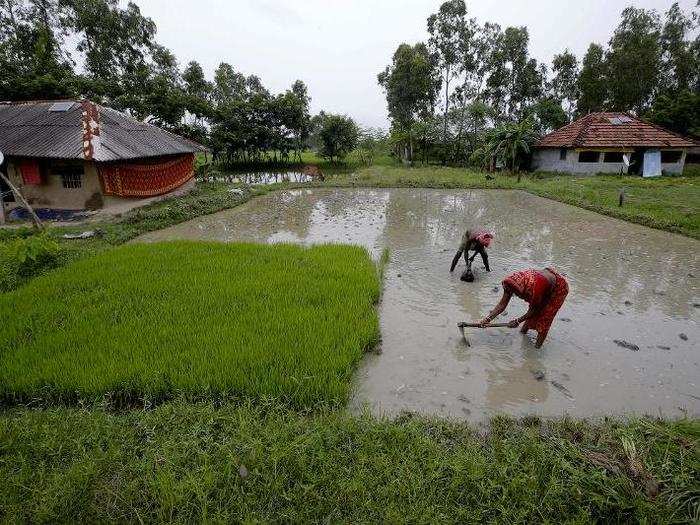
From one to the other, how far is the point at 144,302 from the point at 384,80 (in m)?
26.4

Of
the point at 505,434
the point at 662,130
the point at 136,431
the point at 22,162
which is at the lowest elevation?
the point at 505,434

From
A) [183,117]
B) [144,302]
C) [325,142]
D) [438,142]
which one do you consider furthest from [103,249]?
[438,142]

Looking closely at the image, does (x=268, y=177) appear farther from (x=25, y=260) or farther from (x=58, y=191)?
(x=25, y=260)

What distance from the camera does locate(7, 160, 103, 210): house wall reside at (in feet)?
35.6

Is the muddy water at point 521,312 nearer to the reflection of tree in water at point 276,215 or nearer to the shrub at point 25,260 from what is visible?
the reflection of tree in water at point 276,215

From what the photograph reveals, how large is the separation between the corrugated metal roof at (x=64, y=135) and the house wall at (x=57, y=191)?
2.28ft

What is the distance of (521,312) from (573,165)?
57.3 feet

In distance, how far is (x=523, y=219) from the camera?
10.7 metres

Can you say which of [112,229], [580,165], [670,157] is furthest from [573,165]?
[112,229]

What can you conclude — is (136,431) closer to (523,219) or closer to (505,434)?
(505,434)

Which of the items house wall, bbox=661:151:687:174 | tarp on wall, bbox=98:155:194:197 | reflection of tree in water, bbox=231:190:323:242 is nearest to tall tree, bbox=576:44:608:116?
house wall, bbox=661:151:687:174

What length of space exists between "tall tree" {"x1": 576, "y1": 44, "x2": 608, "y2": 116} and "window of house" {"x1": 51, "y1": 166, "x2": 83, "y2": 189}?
28.0 meters

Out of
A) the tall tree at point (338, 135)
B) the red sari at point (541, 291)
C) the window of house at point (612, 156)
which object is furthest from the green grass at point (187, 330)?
the tall tree at point (338, 135)

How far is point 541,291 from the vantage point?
3.89 metres
